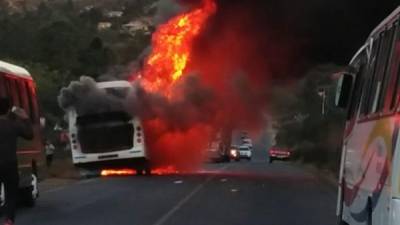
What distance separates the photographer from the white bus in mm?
30469

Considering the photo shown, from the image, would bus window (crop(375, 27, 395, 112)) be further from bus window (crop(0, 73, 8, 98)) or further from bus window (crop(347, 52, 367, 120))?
bus window (crop(0, 73, 8, 98))

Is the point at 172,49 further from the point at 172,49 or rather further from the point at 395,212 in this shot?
the point at 395,212

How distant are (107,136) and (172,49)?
3970 mm

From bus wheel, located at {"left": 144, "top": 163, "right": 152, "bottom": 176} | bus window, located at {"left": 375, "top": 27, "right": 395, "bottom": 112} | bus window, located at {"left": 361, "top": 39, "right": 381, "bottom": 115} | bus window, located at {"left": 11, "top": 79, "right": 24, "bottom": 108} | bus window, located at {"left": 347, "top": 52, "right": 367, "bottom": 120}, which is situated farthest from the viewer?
bus wheel, located at {"left": 144, "top": 163, "right": 152, "bottom": 176}

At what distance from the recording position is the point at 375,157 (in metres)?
7.96

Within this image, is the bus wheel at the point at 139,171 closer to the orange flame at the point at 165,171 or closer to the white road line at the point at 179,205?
the orange flame at the point at 165,171

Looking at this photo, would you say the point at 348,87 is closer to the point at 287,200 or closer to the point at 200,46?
the point at 287,200

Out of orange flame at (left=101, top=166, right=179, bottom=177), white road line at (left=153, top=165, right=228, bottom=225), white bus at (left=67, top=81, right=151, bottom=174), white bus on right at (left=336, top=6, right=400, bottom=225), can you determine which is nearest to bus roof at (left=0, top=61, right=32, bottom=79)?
white road line at (left=153, top=165, right=228, bottom=225)

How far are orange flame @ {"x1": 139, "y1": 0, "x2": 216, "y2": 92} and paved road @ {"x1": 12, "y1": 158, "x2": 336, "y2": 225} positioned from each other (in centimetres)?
531

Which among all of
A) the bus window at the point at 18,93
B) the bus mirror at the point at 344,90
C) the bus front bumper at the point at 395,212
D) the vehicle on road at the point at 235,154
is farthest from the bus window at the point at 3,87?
the vehicle on road at the point at 235,154

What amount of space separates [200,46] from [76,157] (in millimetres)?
5980

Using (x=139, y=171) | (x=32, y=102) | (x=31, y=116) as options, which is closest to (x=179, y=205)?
(x=31, y=116)

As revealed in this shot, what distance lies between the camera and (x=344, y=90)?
11.9m

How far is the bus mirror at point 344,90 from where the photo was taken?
464 inches
